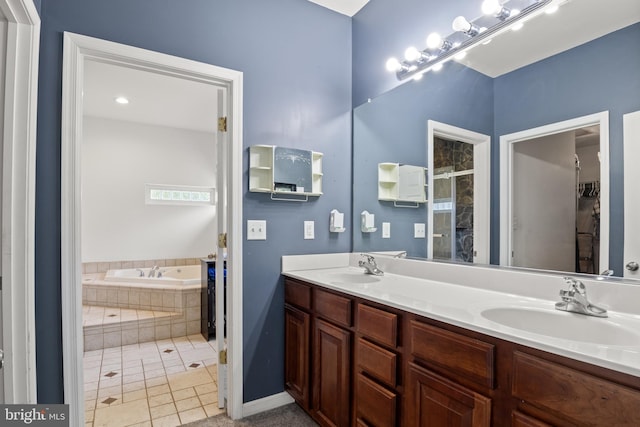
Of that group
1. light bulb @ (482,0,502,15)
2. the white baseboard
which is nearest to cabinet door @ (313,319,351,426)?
the white baseboard

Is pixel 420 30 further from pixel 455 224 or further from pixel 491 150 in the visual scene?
pixel 455 224

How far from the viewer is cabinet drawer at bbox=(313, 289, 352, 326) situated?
1566 mm

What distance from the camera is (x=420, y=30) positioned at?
1919 millimetres

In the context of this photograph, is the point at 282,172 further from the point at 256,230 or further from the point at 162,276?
the point at 162,276

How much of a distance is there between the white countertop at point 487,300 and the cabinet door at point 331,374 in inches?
9.9

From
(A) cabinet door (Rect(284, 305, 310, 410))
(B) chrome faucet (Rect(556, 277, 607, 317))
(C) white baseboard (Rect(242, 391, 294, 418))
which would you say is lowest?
(C) white baseboard (Rect(242, 391, 294, 418))

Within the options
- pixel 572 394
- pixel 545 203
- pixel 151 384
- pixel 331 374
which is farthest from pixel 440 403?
pixel 151 384

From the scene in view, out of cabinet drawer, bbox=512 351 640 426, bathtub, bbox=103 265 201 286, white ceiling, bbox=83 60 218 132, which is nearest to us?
cabinet drawer, bbox=512 351 640 426

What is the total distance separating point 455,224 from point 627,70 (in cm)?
92

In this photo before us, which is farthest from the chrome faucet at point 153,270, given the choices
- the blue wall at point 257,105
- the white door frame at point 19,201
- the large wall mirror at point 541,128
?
the large wall mirror at point 541,128

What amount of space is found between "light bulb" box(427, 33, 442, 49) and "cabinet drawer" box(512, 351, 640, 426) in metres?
1.54

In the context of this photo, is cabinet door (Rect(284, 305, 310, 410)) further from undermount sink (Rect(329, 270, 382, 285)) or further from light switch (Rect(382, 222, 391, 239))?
light switch (Rect(382, 222, 391, 239))

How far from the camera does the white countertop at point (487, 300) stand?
2.66ft

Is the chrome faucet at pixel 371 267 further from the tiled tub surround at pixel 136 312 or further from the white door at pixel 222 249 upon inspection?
the tiled tub surround at pixel 136 312
